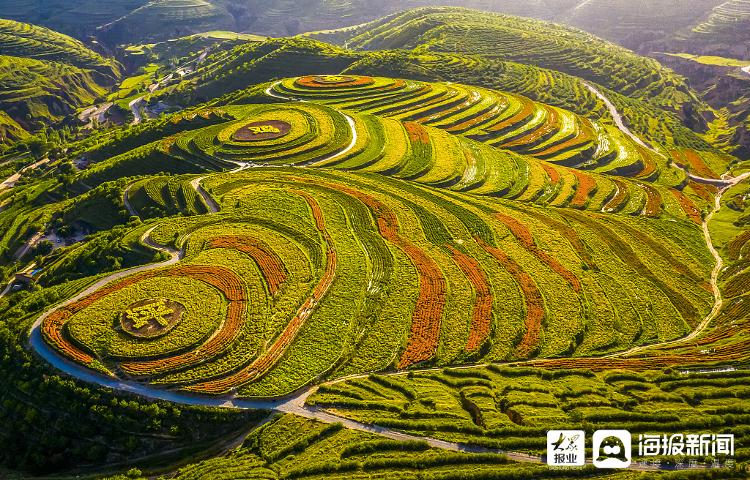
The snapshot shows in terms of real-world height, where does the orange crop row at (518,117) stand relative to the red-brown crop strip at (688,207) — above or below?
above

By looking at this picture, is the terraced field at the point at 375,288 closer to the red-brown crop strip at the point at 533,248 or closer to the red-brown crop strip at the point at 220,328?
the red-brown crop strip at the point at 220,328

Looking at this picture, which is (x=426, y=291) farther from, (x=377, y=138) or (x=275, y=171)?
(x=377, y=138)

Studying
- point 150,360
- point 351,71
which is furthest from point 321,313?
point 351,71

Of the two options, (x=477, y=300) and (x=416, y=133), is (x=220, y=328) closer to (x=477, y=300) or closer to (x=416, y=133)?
(x=477, y=300)

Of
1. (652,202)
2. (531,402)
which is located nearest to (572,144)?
(652,202)

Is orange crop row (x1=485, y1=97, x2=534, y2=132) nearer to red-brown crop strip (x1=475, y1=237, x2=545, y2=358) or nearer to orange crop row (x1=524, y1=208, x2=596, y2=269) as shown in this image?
orange crop row (x1=524, y1=208, x2=596, y2=269)

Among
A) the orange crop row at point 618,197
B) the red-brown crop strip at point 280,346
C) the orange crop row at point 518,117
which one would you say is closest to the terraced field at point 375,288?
the red-brown crop strip at point 280,346
